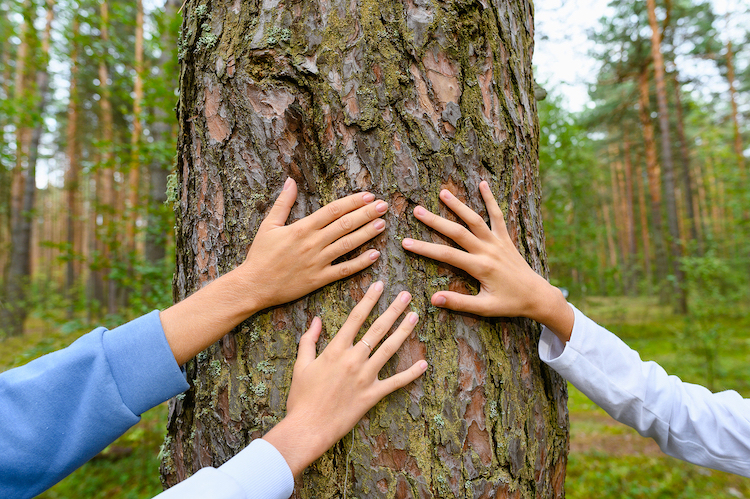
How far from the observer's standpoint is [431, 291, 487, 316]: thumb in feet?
3.43

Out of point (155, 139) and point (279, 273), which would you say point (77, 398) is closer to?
point (279, 273)

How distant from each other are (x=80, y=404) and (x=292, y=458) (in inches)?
23.7

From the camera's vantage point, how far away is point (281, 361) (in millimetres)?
1072

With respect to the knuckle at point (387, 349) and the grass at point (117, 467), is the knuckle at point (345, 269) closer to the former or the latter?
the knuckle at point (387, 349)

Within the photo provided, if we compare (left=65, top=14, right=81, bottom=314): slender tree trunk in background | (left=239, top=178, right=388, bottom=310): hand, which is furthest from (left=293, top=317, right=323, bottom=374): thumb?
(left=65, top=14, right=81, bottom=314): slender tree trunk in background

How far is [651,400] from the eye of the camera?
1.18m

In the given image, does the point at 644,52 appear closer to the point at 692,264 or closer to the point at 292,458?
the point at 692,264

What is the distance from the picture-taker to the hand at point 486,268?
105 centimetres

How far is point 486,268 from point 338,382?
53 cm

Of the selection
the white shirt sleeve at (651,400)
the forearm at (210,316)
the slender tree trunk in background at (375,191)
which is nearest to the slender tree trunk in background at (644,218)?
the white shirt sleeve at (651,400)

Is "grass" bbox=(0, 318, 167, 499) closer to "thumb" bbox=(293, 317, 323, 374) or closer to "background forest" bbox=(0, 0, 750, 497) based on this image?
"background forest" bbox=(0, 0, 750, 497)

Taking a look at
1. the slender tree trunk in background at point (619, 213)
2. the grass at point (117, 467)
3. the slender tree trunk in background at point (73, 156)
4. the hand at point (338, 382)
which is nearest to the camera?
the hand at point (338, 382)

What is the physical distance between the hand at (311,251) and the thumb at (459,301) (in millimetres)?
221

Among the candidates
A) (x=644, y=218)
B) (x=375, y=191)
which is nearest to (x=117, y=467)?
(x=375, y=191)
